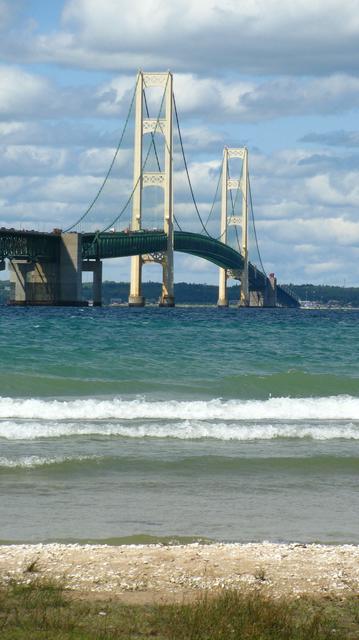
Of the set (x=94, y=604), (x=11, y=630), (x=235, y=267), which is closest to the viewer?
(x=11, y=630)

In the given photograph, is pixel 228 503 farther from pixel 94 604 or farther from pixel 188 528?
pixel 94 604

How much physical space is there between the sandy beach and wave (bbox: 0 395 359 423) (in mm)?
10554

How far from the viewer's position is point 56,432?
16.5 meters

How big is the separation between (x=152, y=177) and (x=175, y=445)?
88019 millimetres

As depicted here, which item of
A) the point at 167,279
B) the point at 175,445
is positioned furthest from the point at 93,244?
the point at 175,445

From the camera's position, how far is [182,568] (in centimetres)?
816

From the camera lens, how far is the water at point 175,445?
1034 centimetres

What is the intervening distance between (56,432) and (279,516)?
6409mm

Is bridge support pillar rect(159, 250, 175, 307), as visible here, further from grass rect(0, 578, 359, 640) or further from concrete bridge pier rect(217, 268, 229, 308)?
grass rect(0, 578, 359, 640)

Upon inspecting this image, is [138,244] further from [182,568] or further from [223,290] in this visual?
A: [182,568]

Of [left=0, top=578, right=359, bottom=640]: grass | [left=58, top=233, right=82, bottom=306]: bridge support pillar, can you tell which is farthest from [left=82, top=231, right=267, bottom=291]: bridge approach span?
[left=0, top=578, right=359, bottom=640]: grass

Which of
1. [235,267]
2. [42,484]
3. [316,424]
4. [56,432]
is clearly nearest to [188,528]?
[42,484]

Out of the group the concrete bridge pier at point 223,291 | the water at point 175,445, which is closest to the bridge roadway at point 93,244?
the concrete bridge pier at point 223,291

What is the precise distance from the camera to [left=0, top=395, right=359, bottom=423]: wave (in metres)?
20.3
